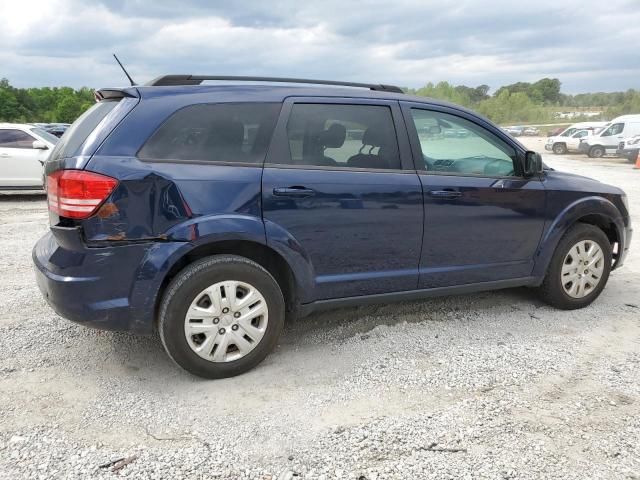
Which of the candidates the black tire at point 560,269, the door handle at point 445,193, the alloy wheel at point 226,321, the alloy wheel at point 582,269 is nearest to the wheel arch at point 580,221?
the black tire at point 560,269

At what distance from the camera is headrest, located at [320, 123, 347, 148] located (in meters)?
3.36

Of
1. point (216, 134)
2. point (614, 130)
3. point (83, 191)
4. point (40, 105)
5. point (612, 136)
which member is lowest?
point (83, 191)

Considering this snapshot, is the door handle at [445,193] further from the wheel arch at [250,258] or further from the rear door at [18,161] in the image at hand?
the rear door at [18,161]

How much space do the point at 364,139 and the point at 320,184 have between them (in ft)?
1.77

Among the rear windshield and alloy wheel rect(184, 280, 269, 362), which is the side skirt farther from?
the rear windshield

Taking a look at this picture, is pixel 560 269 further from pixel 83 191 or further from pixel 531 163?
pixel 83 191

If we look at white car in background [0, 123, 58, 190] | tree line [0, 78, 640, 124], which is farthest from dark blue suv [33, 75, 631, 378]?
tree line [0, 78, 640, 124]

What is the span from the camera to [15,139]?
33.3 feet

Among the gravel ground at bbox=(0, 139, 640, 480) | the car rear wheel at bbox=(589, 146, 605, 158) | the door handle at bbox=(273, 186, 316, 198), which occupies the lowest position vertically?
the gravel ground at bbox=(0, 139, 640, 480)

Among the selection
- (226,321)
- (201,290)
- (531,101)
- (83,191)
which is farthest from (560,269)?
(531,101)

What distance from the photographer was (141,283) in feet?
9.52

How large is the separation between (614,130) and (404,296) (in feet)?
89.7

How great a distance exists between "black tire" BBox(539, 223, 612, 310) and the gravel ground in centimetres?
14

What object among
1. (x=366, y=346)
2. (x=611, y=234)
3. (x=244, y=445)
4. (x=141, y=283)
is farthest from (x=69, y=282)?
(x=611, y=234)
